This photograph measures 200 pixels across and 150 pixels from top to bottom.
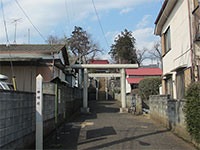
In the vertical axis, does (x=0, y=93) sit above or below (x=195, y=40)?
below

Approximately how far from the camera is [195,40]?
847cm

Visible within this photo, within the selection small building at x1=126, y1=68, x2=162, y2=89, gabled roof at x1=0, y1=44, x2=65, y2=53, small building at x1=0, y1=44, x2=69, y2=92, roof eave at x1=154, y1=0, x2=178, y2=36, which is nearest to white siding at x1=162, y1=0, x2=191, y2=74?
roof eave at x1=154, y1=0, x2=178, y2=36

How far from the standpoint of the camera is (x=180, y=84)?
34.5 feet

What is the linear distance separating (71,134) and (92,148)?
2539 mm

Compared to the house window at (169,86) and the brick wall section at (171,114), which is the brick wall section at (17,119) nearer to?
the brick wall section at (171,114)

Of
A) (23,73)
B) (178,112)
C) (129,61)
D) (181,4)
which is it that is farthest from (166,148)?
(129,61)

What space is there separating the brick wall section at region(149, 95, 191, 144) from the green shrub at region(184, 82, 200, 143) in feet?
2.71

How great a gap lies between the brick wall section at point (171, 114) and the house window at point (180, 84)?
27.4 inches

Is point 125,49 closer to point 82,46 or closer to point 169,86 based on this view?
point 82,46

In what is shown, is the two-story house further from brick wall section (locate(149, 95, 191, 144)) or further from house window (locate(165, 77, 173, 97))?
brick wall section (locate(149, 95, 191, 144))

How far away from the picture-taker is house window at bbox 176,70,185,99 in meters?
10.1

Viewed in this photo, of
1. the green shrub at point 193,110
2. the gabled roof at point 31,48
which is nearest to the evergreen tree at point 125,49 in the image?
the gabled roof at point 31,48

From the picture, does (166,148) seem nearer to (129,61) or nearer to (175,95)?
(175,95)

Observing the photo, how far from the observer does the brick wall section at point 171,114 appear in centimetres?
794
